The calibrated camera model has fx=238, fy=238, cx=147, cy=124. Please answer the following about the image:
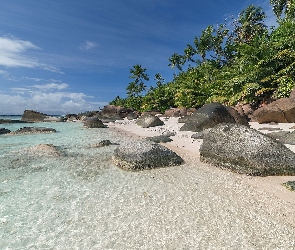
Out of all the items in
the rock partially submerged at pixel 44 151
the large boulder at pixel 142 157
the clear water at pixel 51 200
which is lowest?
the clear water at pixel 51 200

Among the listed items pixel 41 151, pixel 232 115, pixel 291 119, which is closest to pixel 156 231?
pixel 41 151

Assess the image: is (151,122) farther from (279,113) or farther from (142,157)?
(142,157)

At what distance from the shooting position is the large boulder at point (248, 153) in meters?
4.93

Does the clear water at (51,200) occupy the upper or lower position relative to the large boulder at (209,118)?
lower

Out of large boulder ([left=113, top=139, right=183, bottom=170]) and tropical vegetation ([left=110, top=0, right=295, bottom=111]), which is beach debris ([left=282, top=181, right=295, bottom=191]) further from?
tropical vegetation ([left=110, top=0, right=295, bottom=111])

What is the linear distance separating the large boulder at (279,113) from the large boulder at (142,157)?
9.36 meters

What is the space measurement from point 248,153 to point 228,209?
1.97 meters

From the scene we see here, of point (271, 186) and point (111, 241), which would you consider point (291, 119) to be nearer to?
point (271, 186)

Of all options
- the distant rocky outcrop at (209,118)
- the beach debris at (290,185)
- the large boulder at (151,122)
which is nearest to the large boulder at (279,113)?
the distant rocky outcrop at (209,118)

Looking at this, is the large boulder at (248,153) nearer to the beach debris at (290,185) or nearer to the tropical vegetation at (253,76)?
the beach debris at (290,185)

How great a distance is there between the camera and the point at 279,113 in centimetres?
1303

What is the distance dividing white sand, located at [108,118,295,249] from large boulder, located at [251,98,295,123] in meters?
9.53

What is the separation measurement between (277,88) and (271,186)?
14766mm

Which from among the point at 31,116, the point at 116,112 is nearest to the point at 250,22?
the point at 116,112
